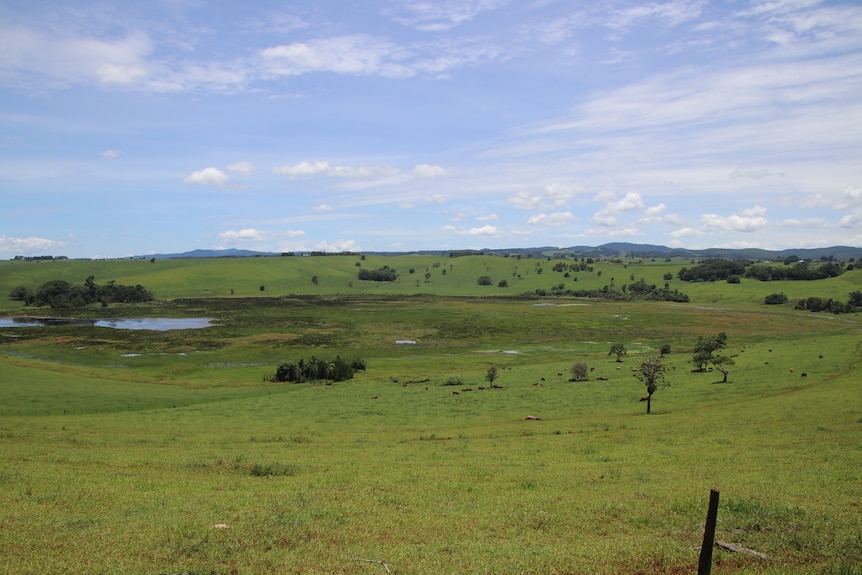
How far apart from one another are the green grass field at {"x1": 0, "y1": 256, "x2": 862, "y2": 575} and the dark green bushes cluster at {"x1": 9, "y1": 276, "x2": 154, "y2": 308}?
88212 millimetres

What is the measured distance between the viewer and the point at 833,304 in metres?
141

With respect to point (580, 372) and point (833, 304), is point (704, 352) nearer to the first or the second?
point (580, 372)

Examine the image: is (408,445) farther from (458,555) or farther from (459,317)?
(459,317)

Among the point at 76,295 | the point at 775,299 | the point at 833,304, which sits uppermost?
the point at 775,299

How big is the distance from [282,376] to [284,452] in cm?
3976

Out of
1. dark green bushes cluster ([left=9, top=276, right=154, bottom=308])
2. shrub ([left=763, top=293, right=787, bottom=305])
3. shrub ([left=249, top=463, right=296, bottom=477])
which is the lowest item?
shrub ([left=249, top=463, right=296, bottom=477])

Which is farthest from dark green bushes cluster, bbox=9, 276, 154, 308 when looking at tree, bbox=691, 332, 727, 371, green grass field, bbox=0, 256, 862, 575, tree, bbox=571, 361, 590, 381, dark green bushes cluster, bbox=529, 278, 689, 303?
tree, bbox=691, 332, 727, 371

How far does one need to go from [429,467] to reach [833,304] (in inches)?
6164

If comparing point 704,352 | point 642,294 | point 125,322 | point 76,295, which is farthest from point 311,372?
point 642,294

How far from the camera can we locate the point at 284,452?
28.4 m

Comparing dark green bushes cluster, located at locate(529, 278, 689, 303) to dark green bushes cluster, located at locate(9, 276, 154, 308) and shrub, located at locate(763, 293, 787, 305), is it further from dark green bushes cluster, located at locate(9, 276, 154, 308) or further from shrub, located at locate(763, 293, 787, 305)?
dark green bushes cluster, located at locate(9, 276, 154, 308)

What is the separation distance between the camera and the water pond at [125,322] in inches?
4441

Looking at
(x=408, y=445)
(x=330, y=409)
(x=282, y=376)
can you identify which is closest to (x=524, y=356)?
(x=282, y=376)

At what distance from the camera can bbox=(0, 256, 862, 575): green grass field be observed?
13.0 metres
